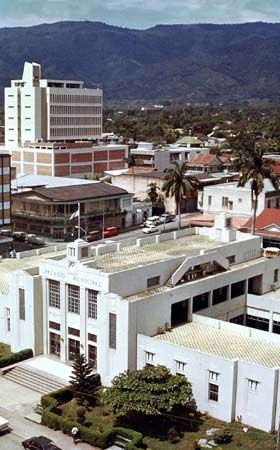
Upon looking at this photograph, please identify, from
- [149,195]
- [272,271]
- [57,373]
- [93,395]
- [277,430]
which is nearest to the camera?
[277,430]

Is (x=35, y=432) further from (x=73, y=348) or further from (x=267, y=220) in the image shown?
(x=267, y=220)

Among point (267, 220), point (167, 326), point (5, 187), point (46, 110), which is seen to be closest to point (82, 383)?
point (167, 326)

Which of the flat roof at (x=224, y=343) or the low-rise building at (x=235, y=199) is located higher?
the low-rise building at (x=235, y=199)

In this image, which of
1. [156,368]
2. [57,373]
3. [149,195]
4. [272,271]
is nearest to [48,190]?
[149,195]

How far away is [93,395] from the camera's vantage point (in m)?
38.4

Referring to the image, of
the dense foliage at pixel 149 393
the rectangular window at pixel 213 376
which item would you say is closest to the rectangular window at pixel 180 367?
the dense foliage at pixel 149 393

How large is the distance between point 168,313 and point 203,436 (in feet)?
31.2

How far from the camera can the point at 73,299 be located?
4300 centimetres

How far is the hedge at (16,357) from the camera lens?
43.2m

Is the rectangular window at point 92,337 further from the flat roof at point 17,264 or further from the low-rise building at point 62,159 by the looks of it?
the low-rise building at point 62,159

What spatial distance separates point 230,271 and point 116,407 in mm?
16369

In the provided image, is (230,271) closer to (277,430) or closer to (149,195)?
(277,430)

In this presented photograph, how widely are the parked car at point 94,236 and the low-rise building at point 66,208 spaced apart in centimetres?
89

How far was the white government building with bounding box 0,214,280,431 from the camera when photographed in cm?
3594
